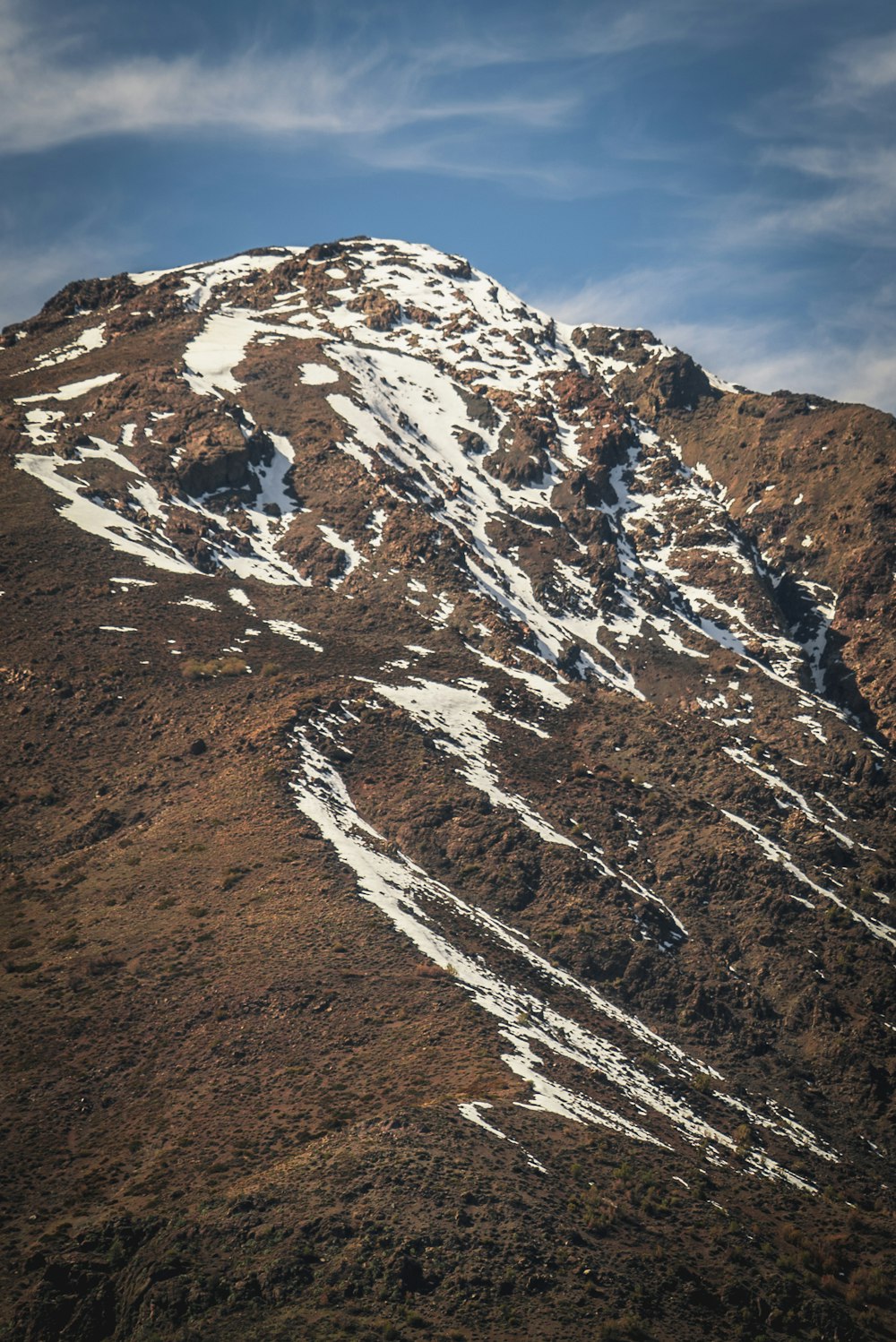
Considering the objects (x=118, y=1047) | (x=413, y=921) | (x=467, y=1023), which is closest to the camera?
(x=118, y=1047)

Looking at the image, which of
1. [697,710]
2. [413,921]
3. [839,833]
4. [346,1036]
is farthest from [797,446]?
[346,1036]

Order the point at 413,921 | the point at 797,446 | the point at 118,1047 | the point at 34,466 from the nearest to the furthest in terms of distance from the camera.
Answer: the point at 118,1047
the point at 413,921
the point at 34,466
the point at 797,446

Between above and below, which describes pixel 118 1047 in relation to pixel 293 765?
below

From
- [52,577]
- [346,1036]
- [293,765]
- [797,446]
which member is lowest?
[346,1036]

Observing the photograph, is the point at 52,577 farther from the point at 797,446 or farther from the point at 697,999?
the point at 797,446


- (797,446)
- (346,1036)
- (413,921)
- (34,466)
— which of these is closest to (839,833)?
(413,921)

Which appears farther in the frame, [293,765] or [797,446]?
[797,446]
